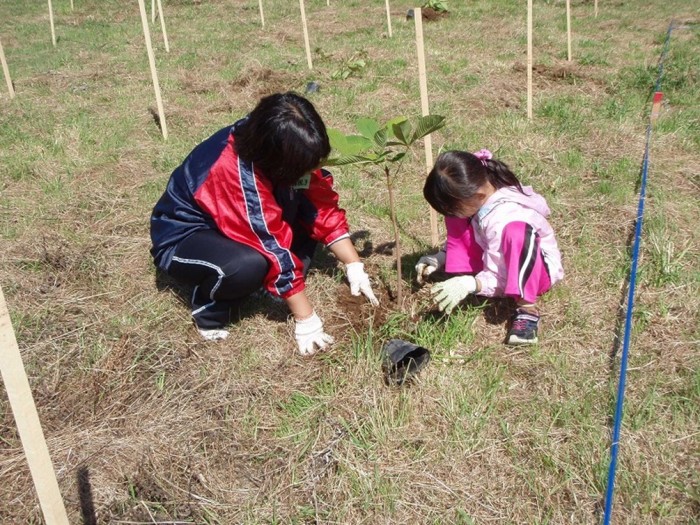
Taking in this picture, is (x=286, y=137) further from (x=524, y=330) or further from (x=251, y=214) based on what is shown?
(x=524, y=330)

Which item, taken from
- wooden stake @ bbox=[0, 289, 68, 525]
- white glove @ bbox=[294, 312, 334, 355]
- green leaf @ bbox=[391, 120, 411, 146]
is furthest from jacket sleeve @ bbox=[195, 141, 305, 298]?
wooden stake @ bbox=[0, 289, 68, 525]

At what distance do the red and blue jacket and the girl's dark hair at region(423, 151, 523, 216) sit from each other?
526 millimetres

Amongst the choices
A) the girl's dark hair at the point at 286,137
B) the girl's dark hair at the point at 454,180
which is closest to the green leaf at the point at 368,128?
the girl's dark hair at the point at 286,137

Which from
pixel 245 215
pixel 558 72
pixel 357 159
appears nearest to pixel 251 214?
pixel 245 215

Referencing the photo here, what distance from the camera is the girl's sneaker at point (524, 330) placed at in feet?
6.89

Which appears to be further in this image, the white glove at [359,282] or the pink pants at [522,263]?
the white glove at [359,282]

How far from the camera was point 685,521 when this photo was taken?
145 cm

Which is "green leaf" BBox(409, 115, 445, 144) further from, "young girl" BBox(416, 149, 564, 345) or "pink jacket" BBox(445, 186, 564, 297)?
"pink jacket" BBox(445, 186, 564, 297)

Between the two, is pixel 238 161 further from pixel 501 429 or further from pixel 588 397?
pixel 588 397

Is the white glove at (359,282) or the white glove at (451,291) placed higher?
the white glove at (451,291)

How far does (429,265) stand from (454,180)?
1.56 feet

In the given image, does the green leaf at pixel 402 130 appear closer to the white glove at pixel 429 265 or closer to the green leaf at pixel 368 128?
the green leaf at pixel 368 128

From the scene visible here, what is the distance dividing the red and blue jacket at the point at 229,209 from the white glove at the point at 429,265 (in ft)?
1.87

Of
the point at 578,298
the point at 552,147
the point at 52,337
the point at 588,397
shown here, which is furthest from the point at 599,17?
the point at 52,337
